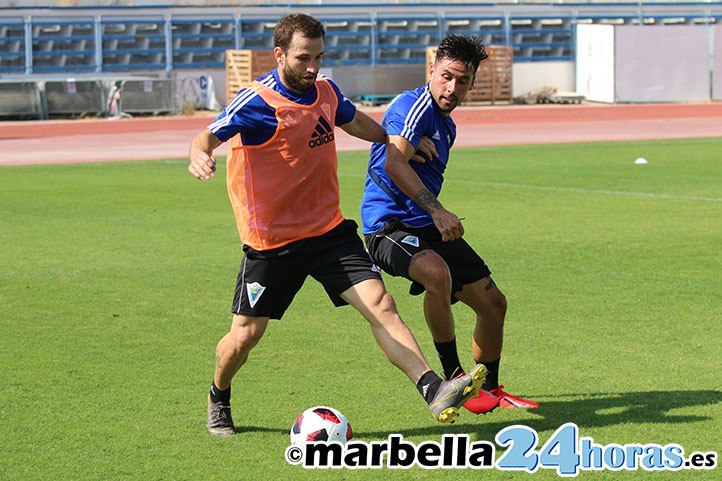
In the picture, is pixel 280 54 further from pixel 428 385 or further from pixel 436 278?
pixel 428 385

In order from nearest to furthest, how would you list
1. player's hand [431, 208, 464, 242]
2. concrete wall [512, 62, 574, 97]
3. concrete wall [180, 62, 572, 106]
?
player's hand [431, 208, 464, 242], concrete wall [180, 62, 572, 106], concrete wall [512, 62, 574, 97]

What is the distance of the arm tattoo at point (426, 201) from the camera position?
6402 millimetres

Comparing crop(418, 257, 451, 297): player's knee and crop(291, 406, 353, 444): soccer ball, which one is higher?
crop(418, 257, 451, 297): player's knee

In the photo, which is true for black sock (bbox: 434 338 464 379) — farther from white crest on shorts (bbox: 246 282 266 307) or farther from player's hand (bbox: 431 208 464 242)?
white crest on shorts (bbox: 246 282 266 307)

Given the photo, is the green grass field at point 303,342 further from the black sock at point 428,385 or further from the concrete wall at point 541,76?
the concrete wall at point 541,76

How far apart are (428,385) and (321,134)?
1430 mm

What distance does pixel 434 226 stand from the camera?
690 cm

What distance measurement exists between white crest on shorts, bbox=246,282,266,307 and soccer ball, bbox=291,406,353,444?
662 mm

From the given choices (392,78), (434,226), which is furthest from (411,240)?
(392,78)

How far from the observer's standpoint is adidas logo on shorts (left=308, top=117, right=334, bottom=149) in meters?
6.14

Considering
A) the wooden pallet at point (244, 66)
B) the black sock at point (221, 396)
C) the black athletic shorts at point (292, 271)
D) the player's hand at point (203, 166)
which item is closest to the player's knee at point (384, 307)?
the black athletic shorts at point (292, 271)

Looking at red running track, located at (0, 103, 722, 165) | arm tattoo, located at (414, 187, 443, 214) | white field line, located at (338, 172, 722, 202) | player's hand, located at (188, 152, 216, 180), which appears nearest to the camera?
player's hand, located at (188, 152, 216, 180)

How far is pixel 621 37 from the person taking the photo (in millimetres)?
44312

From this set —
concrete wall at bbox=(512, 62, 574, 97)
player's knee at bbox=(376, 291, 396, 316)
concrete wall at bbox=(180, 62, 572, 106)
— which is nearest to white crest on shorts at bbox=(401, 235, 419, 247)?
player's knee at bbox=(376, 291, 396, 316)
